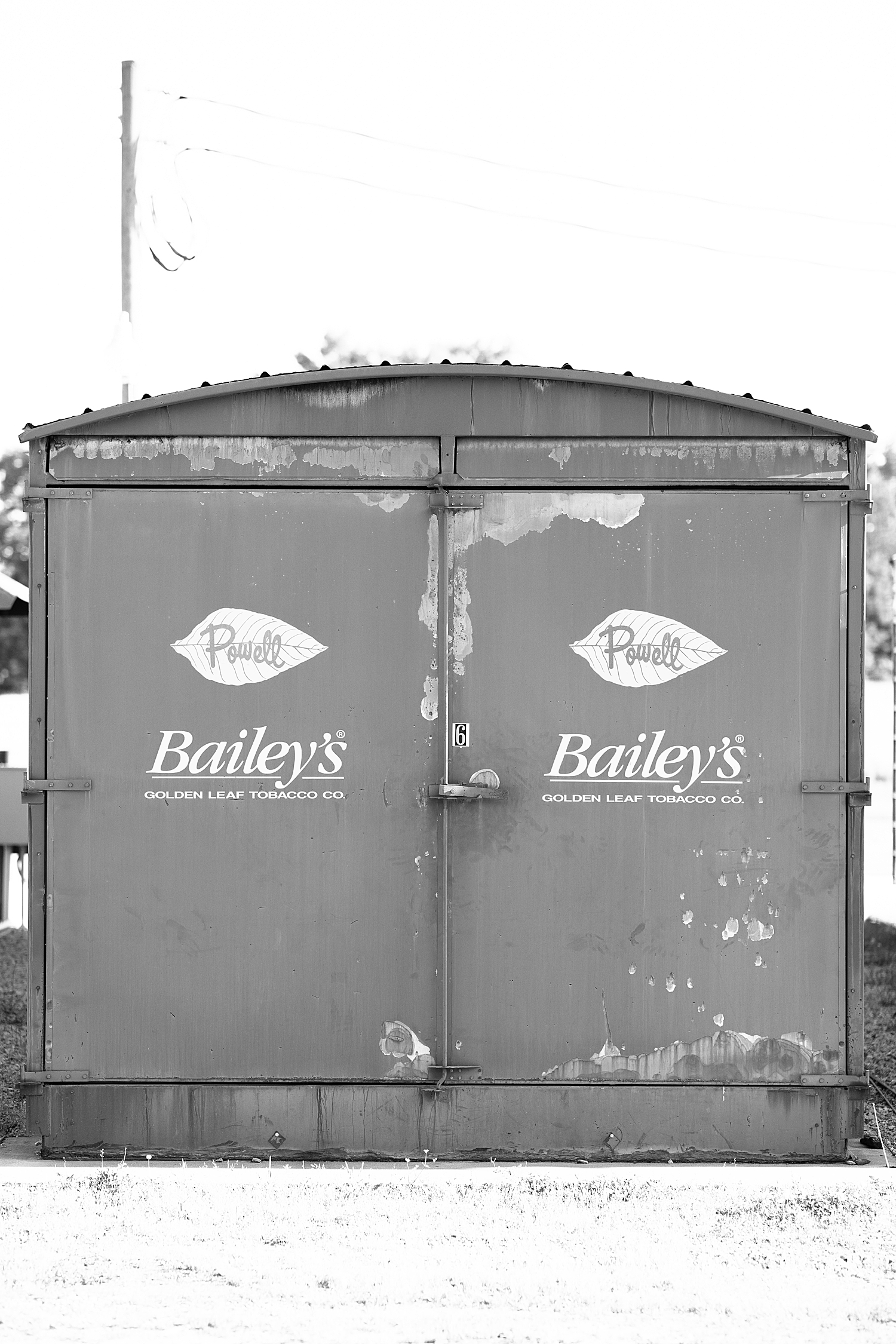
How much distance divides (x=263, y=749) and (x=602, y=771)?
1.42m

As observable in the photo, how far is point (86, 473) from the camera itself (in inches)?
243

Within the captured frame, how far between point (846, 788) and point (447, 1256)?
8.16 ft

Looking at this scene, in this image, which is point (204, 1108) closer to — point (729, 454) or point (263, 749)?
point (263, 749)

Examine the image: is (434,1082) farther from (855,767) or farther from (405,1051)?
(855,767)

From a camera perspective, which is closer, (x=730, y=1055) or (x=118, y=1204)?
(x=118, y=1204)

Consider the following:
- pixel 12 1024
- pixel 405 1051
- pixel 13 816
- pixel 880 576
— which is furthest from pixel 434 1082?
pixel 880 576

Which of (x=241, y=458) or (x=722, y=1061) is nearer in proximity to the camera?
(x=722, y=1061)

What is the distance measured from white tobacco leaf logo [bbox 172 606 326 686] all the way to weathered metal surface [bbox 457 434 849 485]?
1.01 m

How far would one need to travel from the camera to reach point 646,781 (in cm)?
611

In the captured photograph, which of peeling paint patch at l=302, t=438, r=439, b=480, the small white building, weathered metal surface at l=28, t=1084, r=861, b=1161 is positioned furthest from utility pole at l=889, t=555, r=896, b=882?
the small white building

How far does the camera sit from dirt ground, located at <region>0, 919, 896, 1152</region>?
7.09 meters

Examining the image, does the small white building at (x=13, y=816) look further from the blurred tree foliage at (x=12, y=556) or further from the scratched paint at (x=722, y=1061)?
the blurred tree foliage at (x=12, y=556)

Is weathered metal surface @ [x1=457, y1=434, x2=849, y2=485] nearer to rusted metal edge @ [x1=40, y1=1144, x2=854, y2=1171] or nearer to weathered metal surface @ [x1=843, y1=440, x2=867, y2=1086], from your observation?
weathered metal surface @ [x1=843, y1=440, x2=867, y2=1086]

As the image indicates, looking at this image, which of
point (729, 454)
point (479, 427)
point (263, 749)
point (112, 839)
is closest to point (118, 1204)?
point (112, 839)
